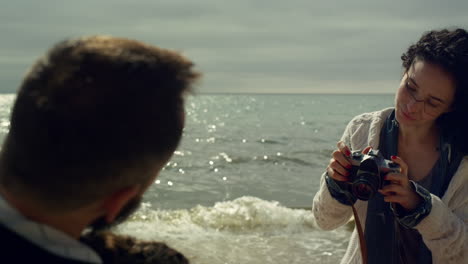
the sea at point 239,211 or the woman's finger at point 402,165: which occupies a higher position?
the woman's finger at point 402,165

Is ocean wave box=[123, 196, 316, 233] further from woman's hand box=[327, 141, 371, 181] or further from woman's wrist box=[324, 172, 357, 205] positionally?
woman's hand box=[327, 141, 371, 181]

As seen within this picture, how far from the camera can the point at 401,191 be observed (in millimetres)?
2314

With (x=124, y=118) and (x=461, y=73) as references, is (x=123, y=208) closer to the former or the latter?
(x=124, y=118)

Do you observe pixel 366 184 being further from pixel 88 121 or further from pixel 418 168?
pixel 88 121

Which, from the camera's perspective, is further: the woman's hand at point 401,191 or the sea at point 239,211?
the sea at point 239,211

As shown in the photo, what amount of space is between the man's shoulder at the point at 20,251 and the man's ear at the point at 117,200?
0.47 feet

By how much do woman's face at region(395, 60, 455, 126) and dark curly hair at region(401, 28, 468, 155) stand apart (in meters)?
0.03

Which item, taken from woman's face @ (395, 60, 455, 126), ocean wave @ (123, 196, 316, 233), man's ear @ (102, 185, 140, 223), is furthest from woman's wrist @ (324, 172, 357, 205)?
ocean wave @ (123, 196, 316, 233)

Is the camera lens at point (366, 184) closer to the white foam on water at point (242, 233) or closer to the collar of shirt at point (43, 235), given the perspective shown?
the collar of shirt at point (43, 235)

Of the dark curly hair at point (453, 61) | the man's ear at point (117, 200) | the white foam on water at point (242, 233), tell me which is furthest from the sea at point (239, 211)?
the man's ear at point (117, 200)

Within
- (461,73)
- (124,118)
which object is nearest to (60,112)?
(124,118)

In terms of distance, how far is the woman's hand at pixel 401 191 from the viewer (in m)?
2.32

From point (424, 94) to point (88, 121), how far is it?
191 cm

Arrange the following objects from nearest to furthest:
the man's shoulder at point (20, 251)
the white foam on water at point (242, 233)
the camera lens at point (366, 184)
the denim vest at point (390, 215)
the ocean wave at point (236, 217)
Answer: the man's shoulder at point (20, 251), the camera lens at point (366, 184), the denim vest at point (390, 215), the white foam on water at point (242, 233), the ocean wave at point (236, 217)
